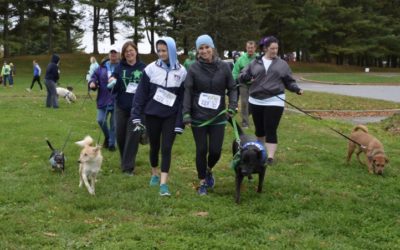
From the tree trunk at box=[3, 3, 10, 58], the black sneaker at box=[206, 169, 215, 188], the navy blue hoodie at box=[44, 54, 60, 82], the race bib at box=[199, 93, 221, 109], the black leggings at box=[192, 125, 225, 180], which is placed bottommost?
the black sneaker at box=[206, 169, 215, 188]

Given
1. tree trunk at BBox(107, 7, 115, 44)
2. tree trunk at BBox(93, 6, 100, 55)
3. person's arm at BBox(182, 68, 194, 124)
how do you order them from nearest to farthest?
person's arm at BBox(182, 68, 194, 124) → tree trunk at BBox(107, 7, 115, 44) → tree trunk at BBox(93, 6, 100, 55)

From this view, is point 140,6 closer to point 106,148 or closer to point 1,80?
point 1,80

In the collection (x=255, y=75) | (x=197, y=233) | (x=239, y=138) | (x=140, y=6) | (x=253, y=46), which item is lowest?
(x=197, y=233)

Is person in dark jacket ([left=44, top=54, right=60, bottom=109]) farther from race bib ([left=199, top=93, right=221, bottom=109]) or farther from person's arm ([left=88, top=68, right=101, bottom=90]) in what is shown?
race bib ([left=199, top=93, right=221, bottom=109])

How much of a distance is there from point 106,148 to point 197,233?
4748mm

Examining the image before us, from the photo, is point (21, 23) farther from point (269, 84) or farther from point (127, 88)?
point (269, 84)

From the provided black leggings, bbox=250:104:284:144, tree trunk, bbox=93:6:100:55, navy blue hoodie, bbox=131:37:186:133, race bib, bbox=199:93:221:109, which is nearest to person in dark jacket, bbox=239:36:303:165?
black leggings, bbox=250:104:284:144

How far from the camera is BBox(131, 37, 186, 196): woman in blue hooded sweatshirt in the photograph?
613cm

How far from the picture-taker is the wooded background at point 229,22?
46.2 metres

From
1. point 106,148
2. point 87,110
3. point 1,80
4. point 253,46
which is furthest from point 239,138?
point 1,80

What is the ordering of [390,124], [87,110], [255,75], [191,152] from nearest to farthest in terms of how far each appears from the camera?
1. [255,75]
2. [191,152]
3. [390,124]
4. [87,110]

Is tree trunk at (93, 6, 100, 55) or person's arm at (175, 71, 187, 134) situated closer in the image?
person's arm at (175, 71, 187, 134)

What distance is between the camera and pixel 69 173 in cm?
762

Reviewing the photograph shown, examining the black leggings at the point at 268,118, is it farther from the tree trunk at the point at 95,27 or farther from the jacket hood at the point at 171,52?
the tree trunk at the point at 95,27
